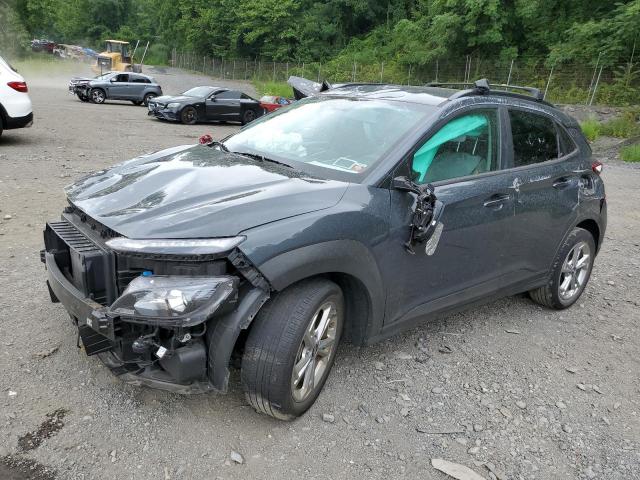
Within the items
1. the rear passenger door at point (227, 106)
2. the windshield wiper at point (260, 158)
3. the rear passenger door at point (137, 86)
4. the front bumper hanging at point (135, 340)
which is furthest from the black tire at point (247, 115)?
the front bumper hanging at point (135, 340)

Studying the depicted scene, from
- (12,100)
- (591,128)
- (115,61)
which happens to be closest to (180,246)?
(12,100)

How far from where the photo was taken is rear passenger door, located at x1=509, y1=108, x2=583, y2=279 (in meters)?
3.96

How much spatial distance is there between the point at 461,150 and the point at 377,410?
1732 millimetres

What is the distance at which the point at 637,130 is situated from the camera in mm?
18766

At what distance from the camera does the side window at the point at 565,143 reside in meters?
4.46

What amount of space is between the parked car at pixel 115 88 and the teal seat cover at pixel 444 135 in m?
22.6

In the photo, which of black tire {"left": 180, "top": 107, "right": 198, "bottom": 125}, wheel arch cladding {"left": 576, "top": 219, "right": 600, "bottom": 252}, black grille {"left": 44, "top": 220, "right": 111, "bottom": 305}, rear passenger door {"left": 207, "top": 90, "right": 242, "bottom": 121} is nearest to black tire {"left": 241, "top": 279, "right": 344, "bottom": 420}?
black grille {"left": 44, "top": 220, "right": 111, "bottom": 305}

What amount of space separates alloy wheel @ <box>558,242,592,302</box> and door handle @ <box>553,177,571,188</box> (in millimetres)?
584

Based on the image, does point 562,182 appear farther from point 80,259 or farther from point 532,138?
point 80,259

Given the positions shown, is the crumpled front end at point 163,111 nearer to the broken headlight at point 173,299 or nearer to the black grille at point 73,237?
the black grille at point 73,237

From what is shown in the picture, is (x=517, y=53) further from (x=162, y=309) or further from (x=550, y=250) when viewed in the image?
(x=162, y=309)

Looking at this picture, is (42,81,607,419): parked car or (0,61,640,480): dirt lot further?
(0,61,640,480): dirt lot

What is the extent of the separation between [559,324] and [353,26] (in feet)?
166

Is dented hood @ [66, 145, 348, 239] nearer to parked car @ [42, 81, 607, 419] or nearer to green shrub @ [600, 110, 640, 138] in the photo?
parked car @ [42, 81, 607, 419]
